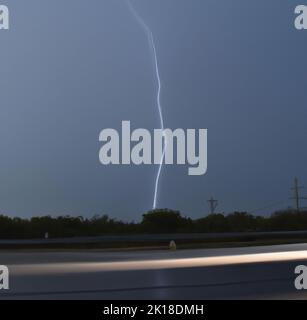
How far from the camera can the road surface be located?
1527 millimetres

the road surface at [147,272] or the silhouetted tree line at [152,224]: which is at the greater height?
the silhouetted tree line at [152,224]

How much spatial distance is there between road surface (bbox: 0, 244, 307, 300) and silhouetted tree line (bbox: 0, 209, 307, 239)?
10 cm

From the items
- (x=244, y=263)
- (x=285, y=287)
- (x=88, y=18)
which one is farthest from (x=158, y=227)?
(x=88, y=18)

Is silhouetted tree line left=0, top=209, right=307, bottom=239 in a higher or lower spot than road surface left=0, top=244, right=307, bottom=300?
higher

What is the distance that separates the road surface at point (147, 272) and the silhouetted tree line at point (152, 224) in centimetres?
10

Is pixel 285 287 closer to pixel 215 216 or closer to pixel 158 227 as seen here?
pixel 215 216

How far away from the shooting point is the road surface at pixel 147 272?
60.1 inches

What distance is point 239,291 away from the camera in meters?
1.66

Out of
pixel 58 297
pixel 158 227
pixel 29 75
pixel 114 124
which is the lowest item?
pixel 58 297

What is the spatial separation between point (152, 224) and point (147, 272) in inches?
9.2

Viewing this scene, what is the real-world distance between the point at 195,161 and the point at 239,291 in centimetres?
70

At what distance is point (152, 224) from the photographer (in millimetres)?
1524

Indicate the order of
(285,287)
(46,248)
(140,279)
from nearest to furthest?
(46,248)
(140,279)
(285,287)

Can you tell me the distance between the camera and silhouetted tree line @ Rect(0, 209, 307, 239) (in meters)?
1.45
